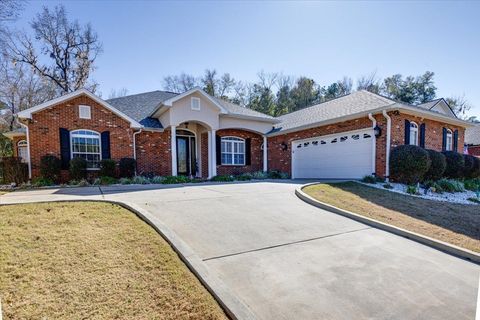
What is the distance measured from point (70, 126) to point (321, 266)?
1194 cm

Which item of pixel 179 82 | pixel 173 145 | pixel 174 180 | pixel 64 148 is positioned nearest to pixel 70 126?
pixel 64 148

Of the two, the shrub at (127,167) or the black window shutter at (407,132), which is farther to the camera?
the shrub at (127,167)

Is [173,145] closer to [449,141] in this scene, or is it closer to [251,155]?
[251,155]

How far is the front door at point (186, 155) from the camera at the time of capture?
1502 centimetres

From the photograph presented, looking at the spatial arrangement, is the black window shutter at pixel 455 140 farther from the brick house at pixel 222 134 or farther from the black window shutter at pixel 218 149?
the black window shutter at pixel 218 149

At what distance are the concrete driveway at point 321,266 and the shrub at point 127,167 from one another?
259 inches

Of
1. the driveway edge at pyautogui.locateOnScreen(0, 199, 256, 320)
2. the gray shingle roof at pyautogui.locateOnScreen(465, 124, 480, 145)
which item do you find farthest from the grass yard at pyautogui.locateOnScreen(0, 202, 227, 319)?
the gray shingle roof at pyautogui.locateOnScreen(465, 124, 480, 145)

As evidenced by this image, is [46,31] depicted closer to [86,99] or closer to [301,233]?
[86,99]

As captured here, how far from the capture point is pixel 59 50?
23.3m

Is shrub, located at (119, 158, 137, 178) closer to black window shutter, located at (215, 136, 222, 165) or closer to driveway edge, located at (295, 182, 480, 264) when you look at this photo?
black window shutter, located at (215, 136, 222, 165)

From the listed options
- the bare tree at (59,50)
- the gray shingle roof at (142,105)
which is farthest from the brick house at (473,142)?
the bare tree at (59,50)

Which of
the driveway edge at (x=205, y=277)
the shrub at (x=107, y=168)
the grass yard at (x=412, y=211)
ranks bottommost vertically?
the grass yard at (x=412, y=211)

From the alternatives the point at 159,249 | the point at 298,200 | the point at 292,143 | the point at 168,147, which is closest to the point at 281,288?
the point at 159,249

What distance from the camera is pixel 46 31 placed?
73.6 ft
